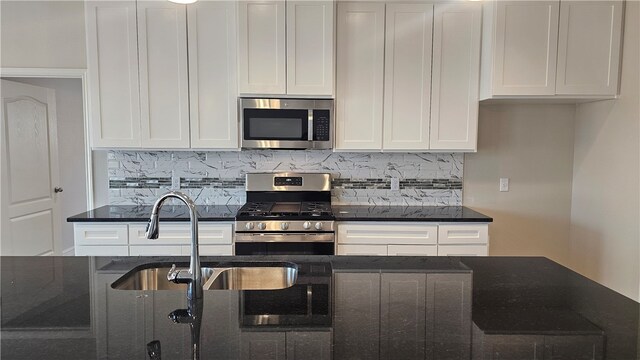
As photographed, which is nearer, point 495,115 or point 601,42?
point 601,42

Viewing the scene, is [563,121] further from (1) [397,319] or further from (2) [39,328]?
→ (2) [39,328]

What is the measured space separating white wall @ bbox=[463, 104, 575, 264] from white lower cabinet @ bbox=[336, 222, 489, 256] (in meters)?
0.61

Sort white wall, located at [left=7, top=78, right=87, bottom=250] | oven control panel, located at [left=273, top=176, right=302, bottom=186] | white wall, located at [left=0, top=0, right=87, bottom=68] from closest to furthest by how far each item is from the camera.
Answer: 1. white wall, located at [left=0, top=0, right=87, bottom=68]
2. oven control panel, located at [left=273, top=176, right=302, bottom=186]
3. white wall, located at [left=7, top=78, right=87, bottom=250]

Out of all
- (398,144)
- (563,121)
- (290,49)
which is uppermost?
(290,49)

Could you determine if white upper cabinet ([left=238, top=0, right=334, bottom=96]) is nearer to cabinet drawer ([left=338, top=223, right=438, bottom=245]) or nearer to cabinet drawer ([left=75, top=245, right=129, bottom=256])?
cabinet drawer ([left=338, top=223, right=438, bottom=245])

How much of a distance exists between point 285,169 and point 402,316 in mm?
2393

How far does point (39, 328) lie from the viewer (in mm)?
1058

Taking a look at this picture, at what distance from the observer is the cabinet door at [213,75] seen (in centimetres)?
298

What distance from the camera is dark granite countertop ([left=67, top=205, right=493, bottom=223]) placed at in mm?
2861

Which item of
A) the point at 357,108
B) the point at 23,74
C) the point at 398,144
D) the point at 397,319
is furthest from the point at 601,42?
the point at 23,74

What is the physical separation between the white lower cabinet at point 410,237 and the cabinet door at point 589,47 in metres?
1.25

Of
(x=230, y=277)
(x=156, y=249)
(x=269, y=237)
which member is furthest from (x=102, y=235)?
(x=230, y=277)

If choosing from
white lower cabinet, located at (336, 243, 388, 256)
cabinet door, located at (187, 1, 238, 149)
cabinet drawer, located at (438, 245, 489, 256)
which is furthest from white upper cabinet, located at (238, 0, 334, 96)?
cabinet drawer, located at (438, 245, 489, 256)

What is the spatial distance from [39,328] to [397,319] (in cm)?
95
